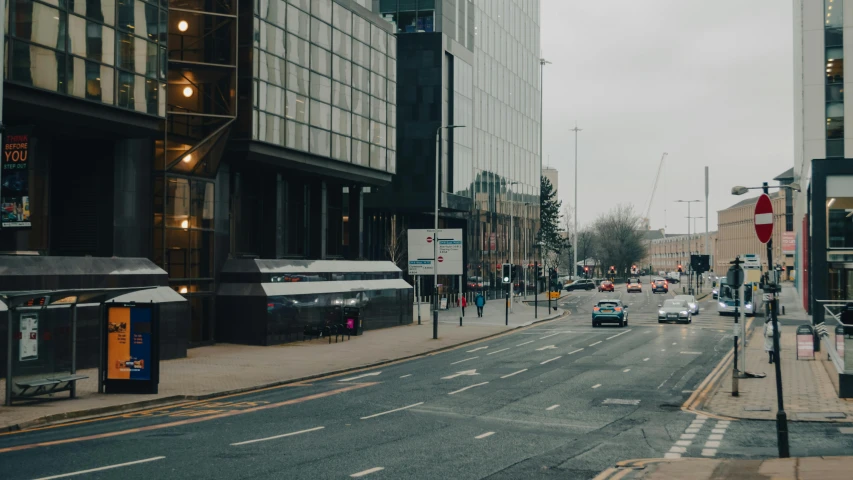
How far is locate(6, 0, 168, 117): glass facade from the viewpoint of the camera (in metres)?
26.2

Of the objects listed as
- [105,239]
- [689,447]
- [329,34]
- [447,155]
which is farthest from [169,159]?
[447,155]

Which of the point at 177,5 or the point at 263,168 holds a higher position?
the point at 177,5

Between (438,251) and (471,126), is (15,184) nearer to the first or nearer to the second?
(438,251)

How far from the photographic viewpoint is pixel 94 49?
28922mm

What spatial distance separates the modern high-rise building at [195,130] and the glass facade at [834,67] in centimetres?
2813

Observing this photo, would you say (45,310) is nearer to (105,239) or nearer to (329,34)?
(105,239)

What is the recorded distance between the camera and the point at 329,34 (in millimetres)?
45688

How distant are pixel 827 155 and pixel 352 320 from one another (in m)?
36.8

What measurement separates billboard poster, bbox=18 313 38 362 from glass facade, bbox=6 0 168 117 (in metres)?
9.09

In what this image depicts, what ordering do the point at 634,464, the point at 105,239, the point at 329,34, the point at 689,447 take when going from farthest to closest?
the point at 329,34 → the point at 105,239 → the point at 689,447 → the point at 634,464

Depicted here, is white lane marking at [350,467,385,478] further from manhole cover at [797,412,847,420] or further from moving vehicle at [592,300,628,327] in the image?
moving vehicle at [592,300,628,327]

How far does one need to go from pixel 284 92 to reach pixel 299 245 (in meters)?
9.32

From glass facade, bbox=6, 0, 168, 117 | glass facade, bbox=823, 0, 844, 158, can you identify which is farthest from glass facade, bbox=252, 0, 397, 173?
glass facade, bbox=823, 0, 844, 158

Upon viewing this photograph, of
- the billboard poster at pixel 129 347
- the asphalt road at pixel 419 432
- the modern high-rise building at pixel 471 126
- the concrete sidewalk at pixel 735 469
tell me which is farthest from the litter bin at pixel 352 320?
the concrete sidewalk at pixel 735 469
